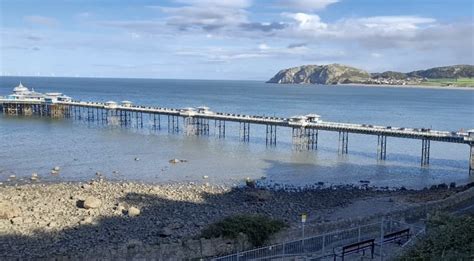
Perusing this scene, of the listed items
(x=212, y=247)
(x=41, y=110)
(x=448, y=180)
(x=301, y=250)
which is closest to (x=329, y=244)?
(x=301, y=250)

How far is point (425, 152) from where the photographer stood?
5300cm

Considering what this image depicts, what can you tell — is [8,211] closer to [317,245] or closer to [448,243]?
[317,245]

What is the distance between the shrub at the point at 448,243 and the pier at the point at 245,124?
121 ft

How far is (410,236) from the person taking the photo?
18.1 meters

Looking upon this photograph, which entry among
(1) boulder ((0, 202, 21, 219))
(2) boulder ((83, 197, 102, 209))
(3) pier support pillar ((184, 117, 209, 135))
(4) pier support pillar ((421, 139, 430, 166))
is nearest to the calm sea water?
(4) pier support pillar ((421, 139, 430, 166))

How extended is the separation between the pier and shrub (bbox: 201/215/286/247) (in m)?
33.4

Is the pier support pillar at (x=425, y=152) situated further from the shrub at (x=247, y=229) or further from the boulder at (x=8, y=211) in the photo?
the boulder at (x=8, y=211)

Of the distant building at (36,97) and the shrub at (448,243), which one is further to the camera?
the distant building at (36,97)

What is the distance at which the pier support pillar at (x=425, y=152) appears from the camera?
170ft

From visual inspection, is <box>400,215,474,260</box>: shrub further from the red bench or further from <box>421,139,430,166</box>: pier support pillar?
<box>421,139,430,166</box>: pier support pillar

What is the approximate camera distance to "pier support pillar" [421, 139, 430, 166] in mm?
51862

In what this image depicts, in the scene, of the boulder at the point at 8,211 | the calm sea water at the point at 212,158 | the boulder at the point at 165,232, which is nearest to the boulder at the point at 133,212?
the boulder at the point at 165,232

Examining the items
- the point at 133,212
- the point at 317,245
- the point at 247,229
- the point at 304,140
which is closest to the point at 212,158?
the point at 304,140

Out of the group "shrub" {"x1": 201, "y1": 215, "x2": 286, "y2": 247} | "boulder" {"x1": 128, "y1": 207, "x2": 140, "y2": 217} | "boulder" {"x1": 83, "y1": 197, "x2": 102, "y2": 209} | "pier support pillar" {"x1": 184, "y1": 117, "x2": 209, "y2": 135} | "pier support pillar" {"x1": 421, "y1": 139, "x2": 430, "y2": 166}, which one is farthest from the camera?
"pier support pillar" {"x1": 184, "y1": 117, "x2": 209, "y2": 135}
